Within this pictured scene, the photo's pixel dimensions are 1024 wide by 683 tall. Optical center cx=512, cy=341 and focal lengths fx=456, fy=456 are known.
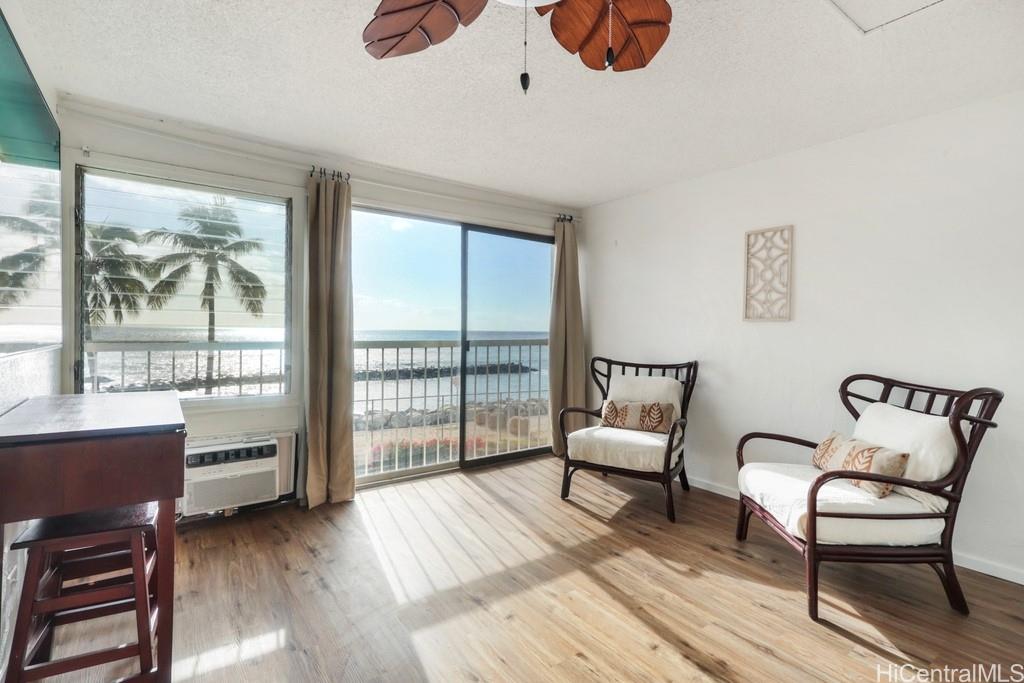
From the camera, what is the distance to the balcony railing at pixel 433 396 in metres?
3.80

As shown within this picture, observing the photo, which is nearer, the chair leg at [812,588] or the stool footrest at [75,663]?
the stool footrest at [75,663]

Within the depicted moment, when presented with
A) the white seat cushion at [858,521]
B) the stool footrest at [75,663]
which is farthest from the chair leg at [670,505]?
the stool footrest at [75,663]

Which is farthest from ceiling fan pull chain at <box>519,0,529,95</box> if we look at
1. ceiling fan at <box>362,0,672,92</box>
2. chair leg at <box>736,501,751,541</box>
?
chair leg at <box>736,501,751,541</box>

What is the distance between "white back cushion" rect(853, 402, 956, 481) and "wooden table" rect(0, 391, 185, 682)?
9.72 ft

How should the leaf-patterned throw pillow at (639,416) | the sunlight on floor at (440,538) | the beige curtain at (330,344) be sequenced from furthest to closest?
the leaf-patterned throw pillow at (639,416), the beige curtain at (330,344), the sunlight on floor at (440,538)

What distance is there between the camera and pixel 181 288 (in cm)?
280

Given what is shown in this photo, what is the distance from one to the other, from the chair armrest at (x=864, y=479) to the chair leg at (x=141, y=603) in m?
2.52

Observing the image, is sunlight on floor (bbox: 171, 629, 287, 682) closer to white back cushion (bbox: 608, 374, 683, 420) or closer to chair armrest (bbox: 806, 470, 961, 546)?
chair armrest (bbox: 806, 470, 961, 546)

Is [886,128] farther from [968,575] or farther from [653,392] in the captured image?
[968,575]

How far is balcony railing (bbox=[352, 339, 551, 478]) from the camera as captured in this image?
3.88 metres

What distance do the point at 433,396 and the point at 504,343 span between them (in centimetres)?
82

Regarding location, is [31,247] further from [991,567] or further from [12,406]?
[991,567]

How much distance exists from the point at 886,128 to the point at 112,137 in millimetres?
4466

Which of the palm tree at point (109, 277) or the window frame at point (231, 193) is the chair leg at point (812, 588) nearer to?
the window frame at point (231, 193)
